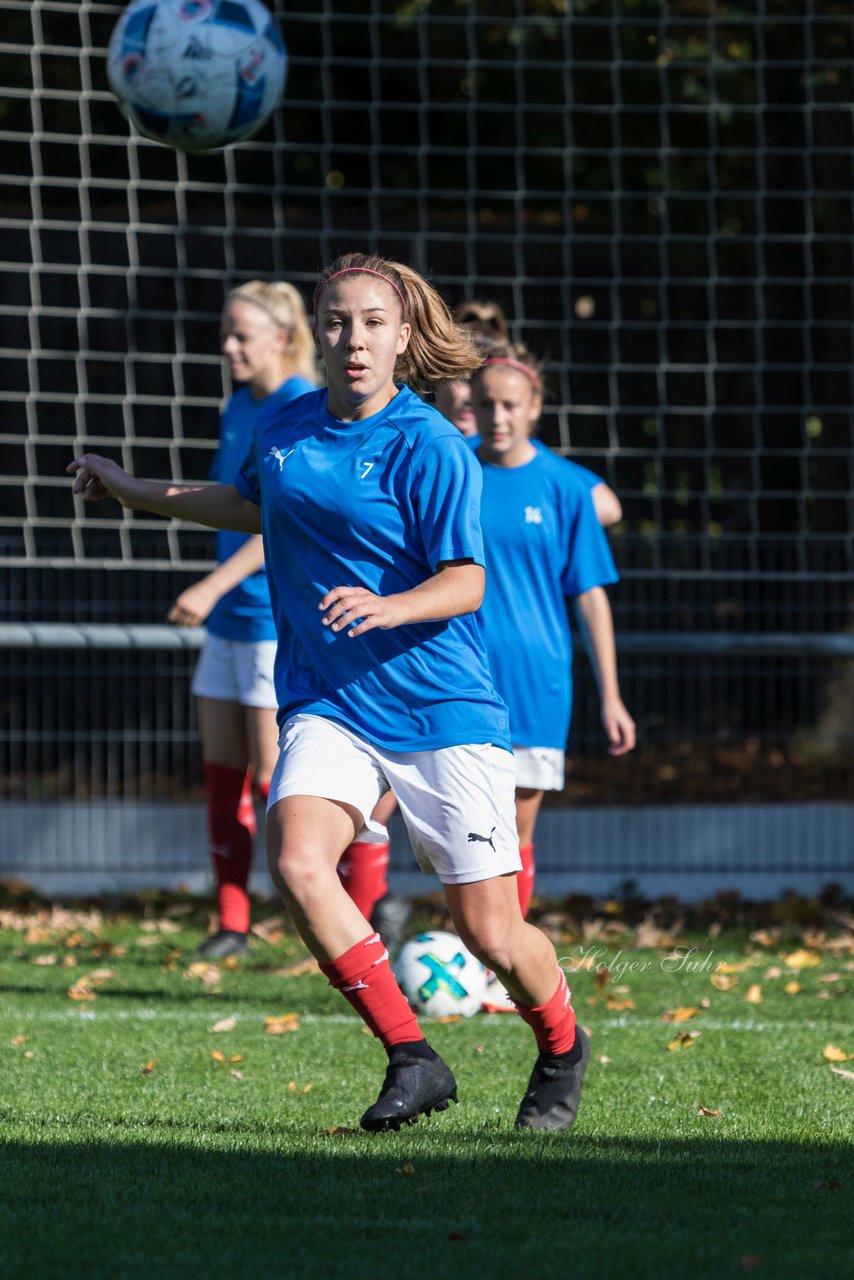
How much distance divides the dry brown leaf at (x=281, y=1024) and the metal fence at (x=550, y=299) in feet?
9.61

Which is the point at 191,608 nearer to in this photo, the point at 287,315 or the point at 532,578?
the point at 532,578

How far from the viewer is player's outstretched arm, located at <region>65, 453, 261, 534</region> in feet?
13.3

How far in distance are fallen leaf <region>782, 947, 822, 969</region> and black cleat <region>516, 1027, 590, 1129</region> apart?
2859 millimetres

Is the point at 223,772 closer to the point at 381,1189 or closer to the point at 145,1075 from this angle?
the point at 145,1075

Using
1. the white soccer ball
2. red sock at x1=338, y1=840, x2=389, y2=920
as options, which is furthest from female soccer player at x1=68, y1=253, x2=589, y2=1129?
red sock at x1=338, y1=840, x2=389, y2=920

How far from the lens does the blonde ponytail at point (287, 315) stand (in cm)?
619

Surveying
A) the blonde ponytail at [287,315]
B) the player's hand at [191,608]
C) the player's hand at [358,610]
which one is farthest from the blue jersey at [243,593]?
the player's hand at [358,610]

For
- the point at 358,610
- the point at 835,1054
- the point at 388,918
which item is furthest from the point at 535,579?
the point at 358,610

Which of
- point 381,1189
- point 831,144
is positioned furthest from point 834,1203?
point 831,144

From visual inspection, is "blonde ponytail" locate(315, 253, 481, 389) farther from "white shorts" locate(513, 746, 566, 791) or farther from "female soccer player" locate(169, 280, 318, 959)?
"female soccer player" locate(169, 280, 318, 959)

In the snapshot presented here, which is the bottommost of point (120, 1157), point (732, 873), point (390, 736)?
point (732, 873)

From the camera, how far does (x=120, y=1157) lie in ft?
11.6

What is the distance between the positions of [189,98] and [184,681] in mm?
3433

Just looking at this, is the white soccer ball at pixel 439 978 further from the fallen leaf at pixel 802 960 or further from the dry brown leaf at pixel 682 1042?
the fallen leaf at pixel 802 960
